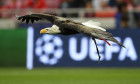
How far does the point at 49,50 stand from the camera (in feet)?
74.5

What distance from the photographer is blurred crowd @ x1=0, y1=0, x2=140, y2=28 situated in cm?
2439

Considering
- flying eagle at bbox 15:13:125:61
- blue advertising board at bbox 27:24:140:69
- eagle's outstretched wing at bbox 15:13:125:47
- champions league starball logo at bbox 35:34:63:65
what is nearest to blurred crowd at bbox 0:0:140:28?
blue advertising board at bbox 27:24:140:69

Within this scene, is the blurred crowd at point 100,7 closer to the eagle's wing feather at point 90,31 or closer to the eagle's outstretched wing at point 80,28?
the eagle's outstretched wing at point 80,28

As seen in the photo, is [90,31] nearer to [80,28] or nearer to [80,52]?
[80,28]

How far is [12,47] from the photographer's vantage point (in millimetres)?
23516

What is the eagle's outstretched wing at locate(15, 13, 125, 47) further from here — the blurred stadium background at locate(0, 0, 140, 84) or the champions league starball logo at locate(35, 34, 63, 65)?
the champions league starball logo at locate(35, 34, 63, 65)
